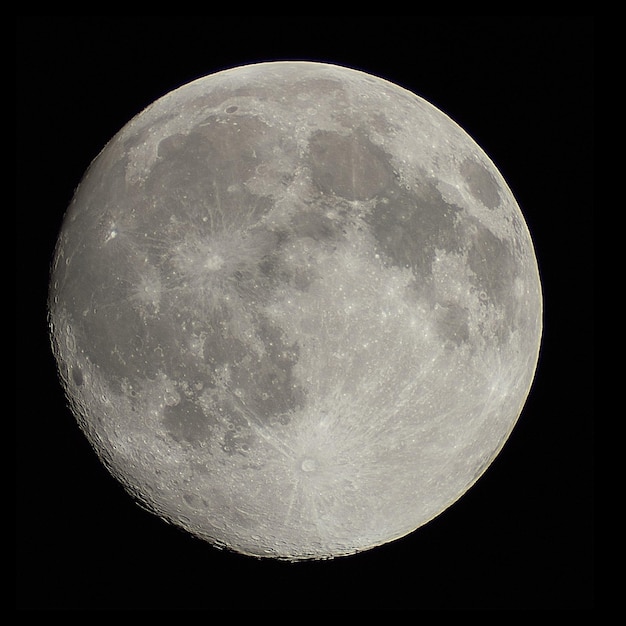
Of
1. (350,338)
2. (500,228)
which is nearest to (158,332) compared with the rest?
(350,338)

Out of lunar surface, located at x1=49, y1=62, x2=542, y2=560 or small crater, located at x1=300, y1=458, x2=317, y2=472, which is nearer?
lunar surface, located at x1=49, y1=62, x2=542, y2=560

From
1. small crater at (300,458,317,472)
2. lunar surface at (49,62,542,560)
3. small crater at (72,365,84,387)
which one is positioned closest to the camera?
lunar surface at (49,62,542,560)

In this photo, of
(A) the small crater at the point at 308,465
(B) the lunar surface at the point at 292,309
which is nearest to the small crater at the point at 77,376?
(B) the lunar surface at the point at 292,309

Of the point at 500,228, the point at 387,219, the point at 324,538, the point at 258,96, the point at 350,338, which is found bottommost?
the point at 324,538

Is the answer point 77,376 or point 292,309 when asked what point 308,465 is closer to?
point 292,309

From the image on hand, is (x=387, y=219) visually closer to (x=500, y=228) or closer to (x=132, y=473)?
(x=500, y=228)

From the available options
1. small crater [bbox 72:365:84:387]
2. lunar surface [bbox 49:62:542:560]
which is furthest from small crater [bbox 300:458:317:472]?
small crater [bbox 72:365:84:387]

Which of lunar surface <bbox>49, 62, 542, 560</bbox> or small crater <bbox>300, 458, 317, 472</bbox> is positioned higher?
lunar surface <bbox>49, 62, 542, 560</bbox>

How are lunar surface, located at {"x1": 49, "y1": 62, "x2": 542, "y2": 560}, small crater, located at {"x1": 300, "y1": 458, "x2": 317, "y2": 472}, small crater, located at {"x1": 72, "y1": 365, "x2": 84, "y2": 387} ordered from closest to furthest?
lunar surface, located at {"x1": 49, "y1": 62, "x2": 542, "y2": 560} → small crater, located at {"x1": 300, "y1": 458, "x2": 317, "y2": 472} → small crater, located at {"x1": 72, "y1": 365, "x2": 84, "y2": 387}

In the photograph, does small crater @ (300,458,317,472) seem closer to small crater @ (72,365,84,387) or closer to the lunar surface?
the lunar surface

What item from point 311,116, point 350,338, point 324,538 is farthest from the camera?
point 324,538
